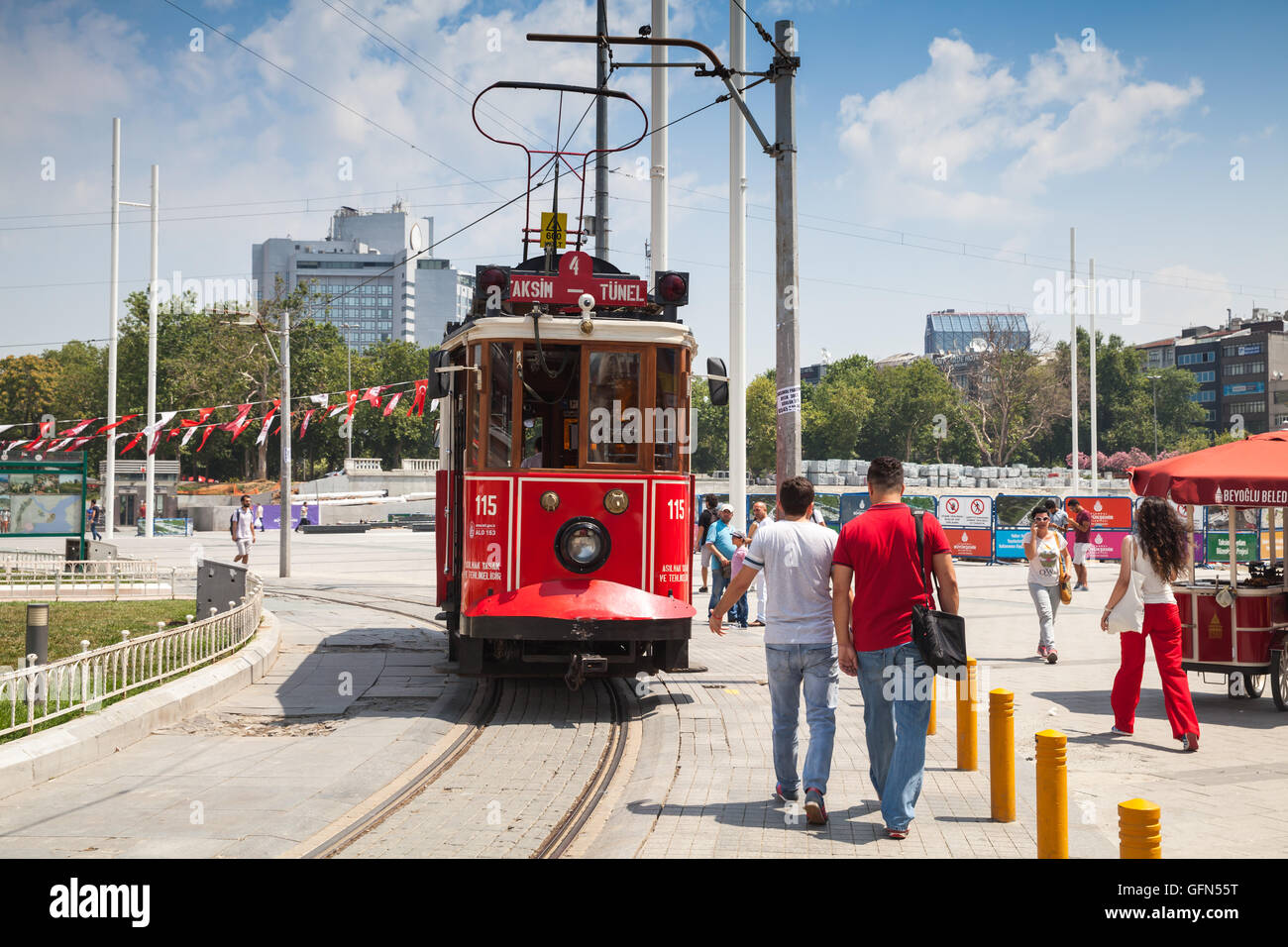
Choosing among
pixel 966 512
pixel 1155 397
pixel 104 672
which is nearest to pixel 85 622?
pixel 104 672

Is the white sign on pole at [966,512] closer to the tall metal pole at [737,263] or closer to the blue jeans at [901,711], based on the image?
the tall metal pole at [737,263]

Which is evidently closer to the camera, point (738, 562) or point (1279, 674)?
point (1279, 674)

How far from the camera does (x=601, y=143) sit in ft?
63.9

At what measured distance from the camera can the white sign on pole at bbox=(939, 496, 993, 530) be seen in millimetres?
30859

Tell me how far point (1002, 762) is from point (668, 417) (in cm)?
457

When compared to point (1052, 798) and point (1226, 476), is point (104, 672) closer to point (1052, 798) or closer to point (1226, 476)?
point (1052, 798)

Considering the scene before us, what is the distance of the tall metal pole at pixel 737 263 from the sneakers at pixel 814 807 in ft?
38.5

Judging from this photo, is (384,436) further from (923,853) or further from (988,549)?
(923,853)

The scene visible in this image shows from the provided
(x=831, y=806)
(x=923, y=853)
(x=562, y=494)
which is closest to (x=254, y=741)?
(x=562, y=494)

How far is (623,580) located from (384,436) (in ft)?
266

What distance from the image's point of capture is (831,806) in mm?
6777

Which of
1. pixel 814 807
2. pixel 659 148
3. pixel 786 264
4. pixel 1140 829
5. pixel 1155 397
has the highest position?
pixel 1155 397

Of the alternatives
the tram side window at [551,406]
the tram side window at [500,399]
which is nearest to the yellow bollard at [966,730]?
the tram side window at [551,406]

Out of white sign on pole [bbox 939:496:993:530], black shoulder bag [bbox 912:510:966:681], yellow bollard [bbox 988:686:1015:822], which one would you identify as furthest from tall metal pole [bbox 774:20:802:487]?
white sign on pole [bbox 939:496:993:530]
